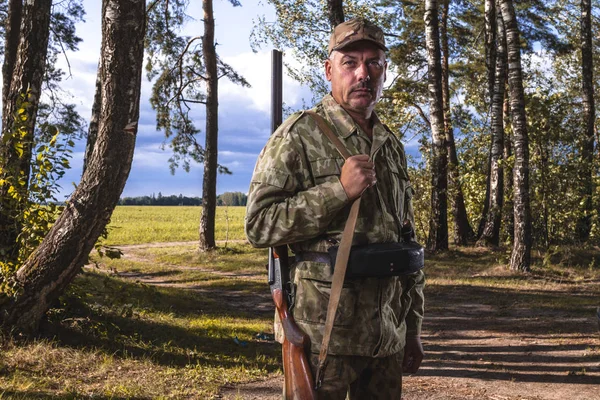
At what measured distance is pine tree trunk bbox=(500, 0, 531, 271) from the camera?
14789 mm

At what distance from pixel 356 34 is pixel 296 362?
143 cm

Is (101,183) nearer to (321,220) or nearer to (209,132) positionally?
(321,220)

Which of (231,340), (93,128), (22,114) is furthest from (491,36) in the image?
(22,114)

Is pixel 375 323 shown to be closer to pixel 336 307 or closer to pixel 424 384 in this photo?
pixel 336 307

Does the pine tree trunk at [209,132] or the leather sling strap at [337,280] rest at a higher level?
the pine tree trunk at [209,132]

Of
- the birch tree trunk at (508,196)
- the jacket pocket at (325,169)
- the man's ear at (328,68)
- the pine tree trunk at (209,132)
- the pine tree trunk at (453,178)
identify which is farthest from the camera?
the pine tree trunk at (209,132)

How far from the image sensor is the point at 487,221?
19812mm

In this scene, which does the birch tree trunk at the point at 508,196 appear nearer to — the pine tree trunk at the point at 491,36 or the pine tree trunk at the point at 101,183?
the pine tree trunk at the point at 491,36

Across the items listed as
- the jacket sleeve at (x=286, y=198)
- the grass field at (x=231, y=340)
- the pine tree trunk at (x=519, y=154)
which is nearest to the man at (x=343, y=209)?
the jacket sleeve at (x=286, y=198)

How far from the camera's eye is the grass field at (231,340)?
6508 mm

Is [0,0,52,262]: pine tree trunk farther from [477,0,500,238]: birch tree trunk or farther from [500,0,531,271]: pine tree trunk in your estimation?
[477,0,500,238]: birch tree trunk

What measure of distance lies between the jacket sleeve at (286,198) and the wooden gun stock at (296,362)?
1.18 ft

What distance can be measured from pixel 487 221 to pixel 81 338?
14903mm

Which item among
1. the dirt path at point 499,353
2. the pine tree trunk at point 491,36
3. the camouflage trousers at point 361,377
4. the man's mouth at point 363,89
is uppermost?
the pine tree trunk at point 491,36
